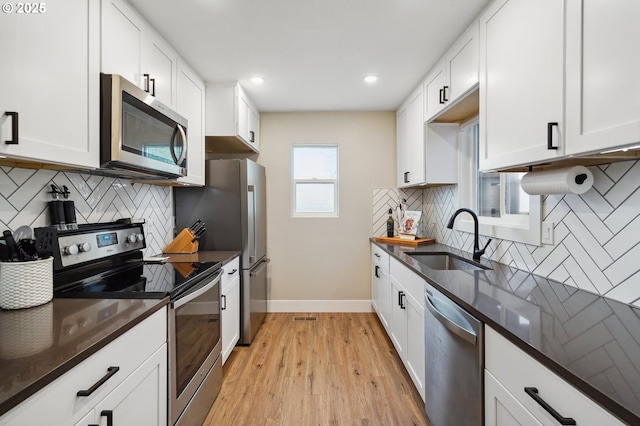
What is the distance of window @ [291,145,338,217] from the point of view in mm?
3775

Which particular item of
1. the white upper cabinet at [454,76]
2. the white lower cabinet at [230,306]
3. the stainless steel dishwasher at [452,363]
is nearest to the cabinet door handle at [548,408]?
the stainless steel dishwasher at [452,363]

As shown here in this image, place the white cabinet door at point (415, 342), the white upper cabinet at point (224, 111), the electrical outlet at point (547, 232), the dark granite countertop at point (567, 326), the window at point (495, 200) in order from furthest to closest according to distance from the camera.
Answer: the white upper cabinet at point (224, 111) → the white cabinet door at point (415, 342) → the window at point (495, 200) → the electrical outlet at point (547, 232) → the dark granite countertop at point (567, 326)

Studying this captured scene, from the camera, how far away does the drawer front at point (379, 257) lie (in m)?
2.86

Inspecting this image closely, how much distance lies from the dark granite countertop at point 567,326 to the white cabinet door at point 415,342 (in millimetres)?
363

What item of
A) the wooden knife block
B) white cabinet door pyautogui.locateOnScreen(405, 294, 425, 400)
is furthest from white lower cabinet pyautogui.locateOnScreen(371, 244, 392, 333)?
the wooden knife block

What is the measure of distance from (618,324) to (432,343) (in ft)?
2.66

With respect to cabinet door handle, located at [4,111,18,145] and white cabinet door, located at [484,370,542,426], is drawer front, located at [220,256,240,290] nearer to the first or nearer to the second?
cabinet door handle, located at [4,111,18,145]

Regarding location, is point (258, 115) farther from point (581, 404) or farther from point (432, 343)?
point (581, 404)

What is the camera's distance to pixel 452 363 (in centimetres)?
140

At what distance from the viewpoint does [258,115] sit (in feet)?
11.9

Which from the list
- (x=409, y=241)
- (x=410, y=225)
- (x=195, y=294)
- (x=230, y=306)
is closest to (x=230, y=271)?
(x=230, y=306)

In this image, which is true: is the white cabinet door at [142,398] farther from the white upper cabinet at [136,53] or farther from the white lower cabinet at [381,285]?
the white lower cabinet at [381,285]

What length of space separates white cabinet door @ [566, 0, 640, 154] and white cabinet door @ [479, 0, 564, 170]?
0.18 feet

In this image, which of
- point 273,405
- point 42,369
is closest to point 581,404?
point 42,369
